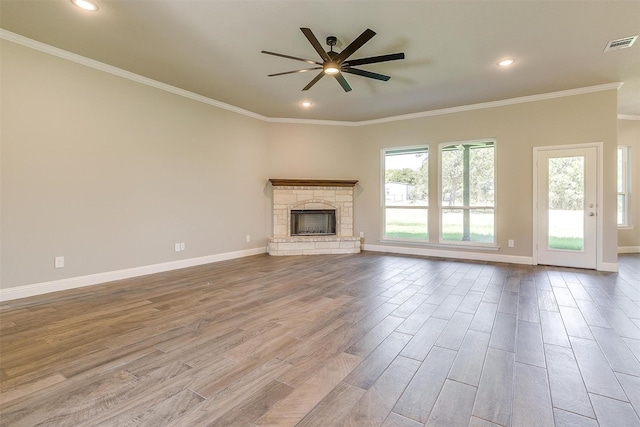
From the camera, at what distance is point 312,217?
21.7ft

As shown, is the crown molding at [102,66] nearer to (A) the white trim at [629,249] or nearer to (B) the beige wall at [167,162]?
(B) the beige wall at [167,162]

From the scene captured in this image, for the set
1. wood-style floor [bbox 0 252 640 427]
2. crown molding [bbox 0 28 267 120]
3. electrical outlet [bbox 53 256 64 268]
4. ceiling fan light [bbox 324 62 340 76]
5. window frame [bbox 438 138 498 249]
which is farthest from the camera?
window frame [bbox 438 138 498 249]

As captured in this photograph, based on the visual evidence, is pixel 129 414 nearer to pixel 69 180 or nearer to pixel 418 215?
pixel 69 180

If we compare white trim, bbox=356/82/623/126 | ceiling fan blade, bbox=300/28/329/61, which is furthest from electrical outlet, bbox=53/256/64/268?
white trim, bbox=356/82/623/126

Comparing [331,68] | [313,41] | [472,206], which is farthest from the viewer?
[472,206]

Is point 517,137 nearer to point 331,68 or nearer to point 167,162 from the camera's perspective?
point 331,68

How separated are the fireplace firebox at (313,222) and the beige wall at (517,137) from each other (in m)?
0.96

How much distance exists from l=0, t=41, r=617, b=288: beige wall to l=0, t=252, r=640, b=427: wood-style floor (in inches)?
31.2

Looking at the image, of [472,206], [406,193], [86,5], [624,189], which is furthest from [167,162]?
[624,189]

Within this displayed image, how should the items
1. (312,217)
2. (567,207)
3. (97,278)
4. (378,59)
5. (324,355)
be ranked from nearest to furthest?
(324,355) < (378,59) < (97,278) < (567,207) < (312,217)

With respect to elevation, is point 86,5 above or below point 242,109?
below

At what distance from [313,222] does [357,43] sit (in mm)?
4220

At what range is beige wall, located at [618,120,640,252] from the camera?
6.26 meters

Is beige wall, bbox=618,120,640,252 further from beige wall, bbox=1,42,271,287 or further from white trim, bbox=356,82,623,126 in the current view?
beige wall, bbox=1,42,271,287
